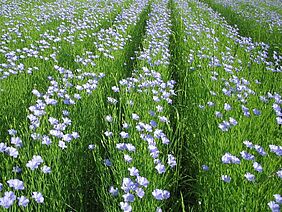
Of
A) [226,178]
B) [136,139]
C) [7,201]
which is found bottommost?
[136,139]

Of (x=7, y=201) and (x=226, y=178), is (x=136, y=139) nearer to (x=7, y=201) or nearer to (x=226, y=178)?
(x=226, y=178)

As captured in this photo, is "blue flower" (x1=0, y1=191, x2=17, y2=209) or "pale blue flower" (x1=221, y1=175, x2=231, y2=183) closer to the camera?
"blue flower" (x1=0, y1=191, x2=17, y2=209)

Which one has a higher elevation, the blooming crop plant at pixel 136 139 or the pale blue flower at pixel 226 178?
the pale blue flower at pixel 226 178

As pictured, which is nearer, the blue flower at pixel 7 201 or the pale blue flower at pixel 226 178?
the blue flower at pixel 7 201

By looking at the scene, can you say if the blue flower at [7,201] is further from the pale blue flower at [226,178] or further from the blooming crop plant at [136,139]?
the pale blue flower at [226,178]

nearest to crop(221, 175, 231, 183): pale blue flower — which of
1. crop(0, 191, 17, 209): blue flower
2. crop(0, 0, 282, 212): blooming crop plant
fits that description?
crop(0, 0, 282, 212): blooming crop plant

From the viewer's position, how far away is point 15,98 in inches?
136

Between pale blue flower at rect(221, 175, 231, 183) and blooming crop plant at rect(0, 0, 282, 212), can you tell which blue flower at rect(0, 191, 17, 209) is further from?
pale blue flower at rect(221, 175, 231, 183)

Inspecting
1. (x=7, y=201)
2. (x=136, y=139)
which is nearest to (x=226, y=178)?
(x=136, y=139)

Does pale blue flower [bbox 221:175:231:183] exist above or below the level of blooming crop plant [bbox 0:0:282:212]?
above

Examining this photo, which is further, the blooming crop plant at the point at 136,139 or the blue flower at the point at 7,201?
the blooming crop plant at the point at 136,139

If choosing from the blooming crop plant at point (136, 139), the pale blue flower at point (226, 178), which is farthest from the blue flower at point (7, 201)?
the pale blue flower at point (226, 178)

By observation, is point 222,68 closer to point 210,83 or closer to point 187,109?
point 210,83

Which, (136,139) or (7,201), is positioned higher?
(7,201)
